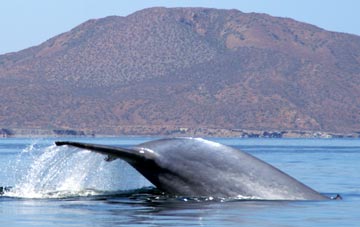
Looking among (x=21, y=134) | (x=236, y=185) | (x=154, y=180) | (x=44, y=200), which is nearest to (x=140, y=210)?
(x=154, y=180)

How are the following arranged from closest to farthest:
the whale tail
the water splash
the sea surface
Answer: the sea surface, the whale tail, the water splash

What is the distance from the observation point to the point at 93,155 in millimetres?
18797

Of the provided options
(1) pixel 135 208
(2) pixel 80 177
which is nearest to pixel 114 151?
(1) pixel 135 208

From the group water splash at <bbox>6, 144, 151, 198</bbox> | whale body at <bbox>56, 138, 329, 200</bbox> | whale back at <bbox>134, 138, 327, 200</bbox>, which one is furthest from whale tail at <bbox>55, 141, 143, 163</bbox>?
water splash at <bbox>6, 144, 151, 198</bbox>

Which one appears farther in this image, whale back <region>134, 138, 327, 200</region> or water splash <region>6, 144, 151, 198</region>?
water splash <region>6, 144, 151, 198</region>

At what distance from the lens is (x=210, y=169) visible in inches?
648

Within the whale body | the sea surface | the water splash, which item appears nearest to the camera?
the sea surface

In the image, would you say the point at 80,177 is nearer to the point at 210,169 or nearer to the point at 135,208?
the point at 135,208

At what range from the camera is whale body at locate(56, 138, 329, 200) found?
16.4 meters

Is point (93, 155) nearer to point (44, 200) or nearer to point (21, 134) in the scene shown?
point (44, 200)

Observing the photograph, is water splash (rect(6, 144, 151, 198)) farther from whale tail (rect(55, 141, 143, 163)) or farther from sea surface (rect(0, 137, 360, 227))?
whale tail (rect(55, 141, 143, 163))

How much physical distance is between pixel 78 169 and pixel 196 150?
12.0 ft

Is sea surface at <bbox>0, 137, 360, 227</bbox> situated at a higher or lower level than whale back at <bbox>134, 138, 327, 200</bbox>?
lower

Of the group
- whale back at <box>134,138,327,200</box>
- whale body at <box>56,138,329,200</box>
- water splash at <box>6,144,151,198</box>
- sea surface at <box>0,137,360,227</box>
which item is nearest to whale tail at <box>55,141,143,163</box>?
whale body at <box>56,138,329,200</box>
